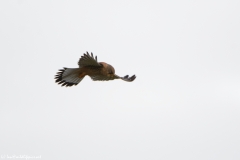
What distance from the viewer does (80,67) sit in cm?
1345

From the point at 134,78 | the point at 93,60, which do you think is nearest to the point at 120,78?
the point at 134,78

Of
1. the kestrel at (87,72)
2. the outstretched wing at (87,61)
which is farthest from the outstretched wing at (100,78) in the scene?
the outstretched wing at (87,61)

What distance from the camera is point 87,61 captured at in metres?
13.1

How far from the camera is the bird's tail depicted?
542 inches

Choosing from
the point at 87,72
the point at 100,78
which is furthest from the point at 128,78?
the point at 87,72

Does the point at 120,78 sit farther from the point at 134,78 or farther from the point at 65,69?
the point at 65,69

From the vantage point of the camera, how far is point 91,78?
1400 centimetres

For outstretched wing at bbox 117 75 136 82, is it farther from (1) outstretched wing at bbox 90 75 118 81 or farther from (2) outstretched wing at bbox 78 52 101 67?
(2) outstretched wing at bbox 78 52 101 67

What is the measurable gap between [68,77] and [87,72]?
0.58m

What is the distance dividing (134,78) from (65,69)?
172 centimetres

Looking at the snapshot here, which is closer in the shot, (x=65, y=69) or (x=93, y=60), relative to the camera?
(x=93, y=60)

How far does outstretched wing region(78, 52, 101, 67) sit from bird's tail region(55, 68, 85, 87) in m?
0.51

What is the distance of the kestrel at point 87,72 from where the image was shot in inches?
517

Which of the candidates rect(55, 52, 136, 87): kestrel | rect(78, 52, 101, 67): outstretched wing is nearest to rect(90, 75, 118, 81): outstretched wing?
rect(55, 52, 136, 87): kestrel
